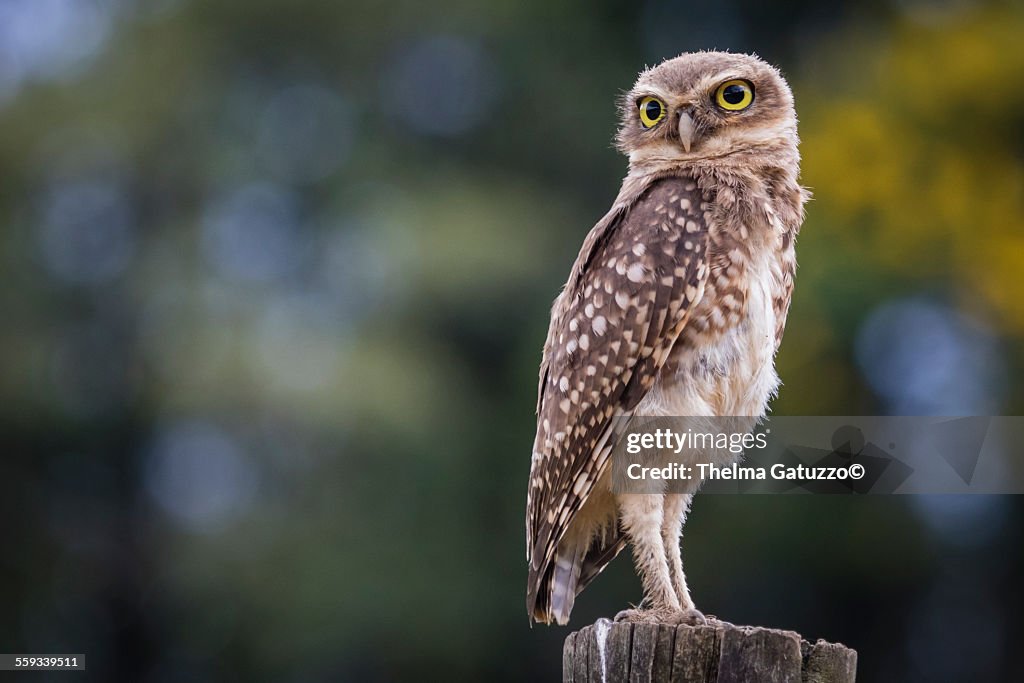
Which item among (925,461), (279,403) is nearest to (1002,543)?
(925,461)

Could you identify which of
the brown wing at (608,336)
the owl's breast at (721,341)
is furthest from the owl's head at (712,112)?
the owl's breast at (721,341)

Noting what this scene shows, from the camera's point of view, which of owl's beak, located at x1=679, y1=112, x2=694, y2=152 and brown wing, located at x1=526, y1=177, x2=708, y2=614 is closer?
brown wing, located at x1=526, y1=177, x2=708, y2=614

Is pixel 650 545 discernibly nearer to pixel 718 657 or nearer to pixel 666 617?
pixel 666 617

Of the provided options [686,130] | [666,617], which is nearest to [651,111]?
[686,130]

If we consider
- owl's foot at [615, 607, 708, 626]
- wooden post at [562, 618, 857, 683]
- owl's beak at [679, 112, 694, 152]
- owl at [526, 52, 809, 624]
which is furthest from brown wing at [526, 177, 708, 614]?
wooden post at [562, 618, 857, 683]

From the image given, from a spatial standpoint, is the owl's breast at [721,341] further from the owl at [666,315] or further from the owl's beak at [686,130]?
the owl's beak at [686,130]

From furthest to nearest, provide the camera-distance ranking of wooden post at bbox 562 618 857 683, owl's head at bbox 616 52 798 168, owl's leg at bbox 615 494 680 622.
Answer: owl's head at bbox 616 52 798 168 → owl's leg at bbox 615 494 680 622 → wooden post at bbox 562 618 857 683

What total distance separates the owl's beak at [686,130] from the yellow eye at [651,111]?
0.11m

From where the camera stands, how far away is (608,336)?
3666mm

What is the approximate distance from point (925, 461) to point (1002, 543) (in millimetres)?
2541

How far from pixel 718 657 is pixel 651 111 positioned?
6.39 ft

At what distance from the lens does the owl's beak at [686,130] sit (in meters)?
3.89

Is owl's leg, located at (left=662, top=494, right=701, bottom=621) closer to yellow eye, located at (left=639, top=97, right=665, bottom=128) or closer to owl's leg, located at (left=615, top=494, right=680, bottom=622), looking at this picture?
owl's leg, located at (left=615, top=494, right=680, bottom=622)

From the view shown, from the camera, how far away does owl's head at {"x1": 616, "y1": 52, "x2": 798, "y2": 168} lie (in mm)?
3930
